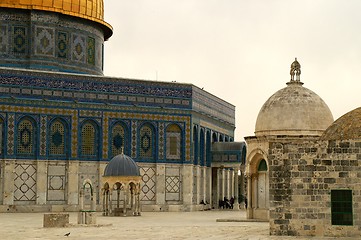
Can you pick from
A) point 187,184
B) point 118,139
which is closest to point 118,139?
point 118,139

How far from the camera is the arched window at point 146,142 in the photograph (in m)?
37.1

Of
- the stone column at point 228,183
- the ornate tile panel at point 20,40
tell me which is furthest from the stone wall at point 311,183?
the stone column at point 228,183

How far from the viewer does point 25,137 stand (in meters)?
34.8

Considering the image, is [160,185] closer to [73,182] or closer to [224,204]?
[73,182]

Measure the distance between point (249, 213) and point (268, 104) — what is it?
3.74 meters

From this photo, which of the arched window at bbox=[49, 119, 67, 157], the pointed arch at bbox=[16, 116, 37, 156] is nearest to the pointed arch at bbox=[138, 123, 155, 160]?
the arched window at bbox=[49, 119, 67, 157]

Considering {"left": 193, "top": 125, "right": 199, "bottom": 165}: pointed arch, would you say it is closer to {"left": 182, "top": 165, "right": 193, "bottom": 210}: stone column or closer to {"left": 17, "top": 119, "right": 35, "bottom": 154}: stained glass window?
{"left": 182, "top": 165, "right": 193, "bottom": 210}: stone column

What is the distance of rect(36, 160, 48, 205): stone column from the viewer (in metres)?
34.6

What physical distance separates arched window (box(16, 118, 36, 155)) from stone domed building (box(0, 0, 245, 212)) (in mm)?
44

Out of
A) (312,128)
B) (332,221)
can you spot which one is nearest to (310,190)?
(332,221)

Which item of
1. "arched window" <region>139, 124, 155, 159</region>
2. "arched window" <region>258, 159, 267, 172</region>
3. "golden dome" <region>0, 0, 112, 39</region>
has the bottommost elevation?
"arched window" <region>258, 159, 267, 172</region>

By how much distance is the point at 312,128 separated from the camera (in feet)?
84.1

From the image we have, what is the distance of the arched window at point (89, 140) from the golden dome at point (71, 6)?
6316 mm

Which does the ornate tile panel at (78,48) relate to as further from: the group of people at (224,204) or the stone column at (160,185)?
the group of people at (224,204)
